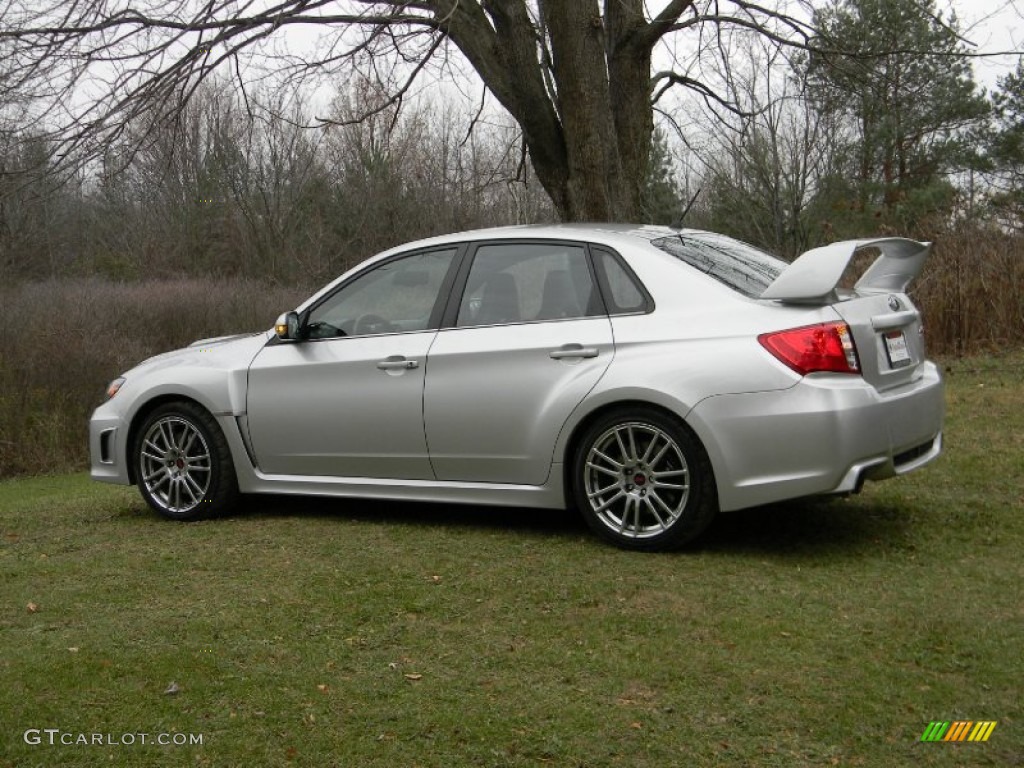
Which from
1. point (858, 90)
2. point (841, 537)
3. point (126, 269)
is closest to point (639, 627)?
point (841, 537)

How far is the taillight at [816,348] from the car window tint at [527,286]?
1045mm

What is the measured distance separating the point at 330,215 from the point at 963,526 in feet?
123

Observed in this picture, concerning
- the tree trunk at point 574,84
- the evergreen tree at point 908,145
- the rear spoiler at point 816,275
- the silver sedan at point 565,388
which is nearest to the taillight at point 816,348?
the silver sedan at point 565,388

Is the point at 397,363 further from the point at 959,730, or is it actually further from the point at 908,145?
the point at 908,145

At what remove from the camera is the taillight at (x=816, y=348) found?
216 inches

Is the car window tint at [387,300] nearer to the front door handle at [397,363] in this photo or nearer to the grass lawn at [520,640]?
the front door handle at [397,363]

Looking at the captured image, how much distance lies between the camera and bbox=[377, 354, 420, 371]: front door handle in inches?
259

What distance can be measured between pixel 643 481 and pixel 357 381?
1.85 metres

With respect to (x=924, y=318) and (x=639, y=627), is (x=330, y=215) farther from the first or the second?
(x=639, y=627)

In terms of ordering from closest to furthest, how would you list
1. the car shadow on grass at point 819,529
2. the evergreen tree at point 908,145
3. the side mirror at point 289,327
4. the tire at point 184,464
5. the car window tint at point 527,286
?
the car shadow on grass at point 819,529, the car window tint at point 527,286, the side mirror at point 289,327, the tire at point 184,464, the evergreen tree at point 908,145

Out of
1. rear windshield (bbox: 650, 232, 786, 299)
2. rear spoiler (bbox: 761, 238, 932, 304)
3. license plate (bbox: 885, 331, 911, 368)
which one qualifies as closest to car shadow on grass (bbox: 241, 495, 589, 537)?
rear windshield (bbox: 650, 232, 786, 299)

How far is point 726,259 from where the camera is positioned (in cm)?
644

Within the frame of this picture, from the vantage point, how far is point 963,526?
6.22 meters

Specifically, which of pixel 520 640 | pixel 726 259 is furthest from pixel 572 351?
pixel 520 640
